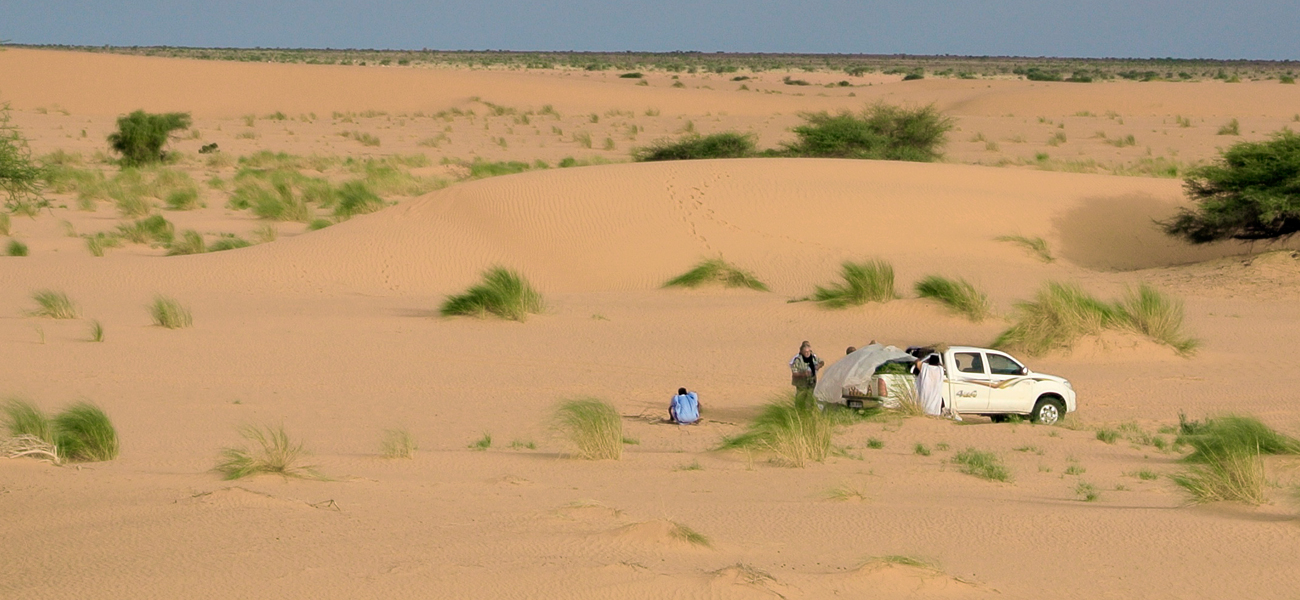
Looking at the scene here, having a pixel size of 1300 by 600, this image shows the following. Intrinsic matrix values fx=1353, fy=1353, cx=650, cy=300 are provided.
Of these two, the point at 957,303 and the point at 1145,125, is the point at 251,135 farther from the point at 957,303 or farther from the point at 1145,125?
the point at 957,303

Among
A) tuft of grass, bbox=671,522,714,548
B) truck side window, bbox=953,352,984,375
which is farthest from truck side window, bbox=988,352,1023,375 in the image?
tuft of grass, bbox=671,522,714,548

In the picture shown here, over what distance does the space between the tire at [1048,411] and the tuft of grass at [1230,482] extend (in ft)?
14.2

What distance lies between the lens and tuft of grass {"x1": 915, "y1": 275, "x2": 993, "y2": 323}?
63.6ft

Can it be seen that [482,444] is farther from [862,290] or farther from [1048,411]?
[862,290]

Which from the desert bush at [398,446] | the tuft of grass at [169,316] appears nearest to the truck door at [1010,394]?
the desert bush at [398,446]

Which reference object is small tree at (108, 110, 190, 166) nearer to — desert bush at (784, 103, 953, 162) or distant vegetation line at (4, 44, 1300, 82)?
desert bush at (784, 103, 953, 162)

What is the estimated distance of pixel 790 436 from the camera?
10.9 meters

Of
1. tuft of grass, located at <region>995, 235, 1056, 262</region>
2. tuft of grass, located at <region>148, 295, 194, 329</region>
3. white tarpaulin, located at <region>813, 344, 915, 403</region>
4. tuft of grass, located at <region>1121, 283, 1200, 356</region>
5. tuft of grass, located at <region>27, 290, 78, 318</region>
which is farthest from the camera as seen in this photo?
tuft of grass, located at <region>995, 235, 1056, 262</region>

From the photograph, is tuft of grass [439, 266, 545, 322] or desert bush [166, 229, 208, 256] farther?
desert bush [166, 229, 208, 256]

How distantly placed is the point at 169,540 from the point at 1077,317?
43.0ft

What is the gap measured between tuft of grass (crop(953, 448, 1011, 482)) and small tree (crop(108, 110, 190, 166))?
1526 inches

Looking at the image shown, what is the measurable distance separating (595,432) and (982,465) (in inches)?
123

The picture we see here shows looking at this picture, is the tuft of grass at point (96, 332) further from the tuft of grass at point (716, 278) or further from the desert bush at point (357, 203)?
the desert bush at point (357, 203)

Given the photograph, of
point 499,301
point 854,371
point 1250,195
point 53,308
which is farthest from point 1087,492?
point 1250,195
